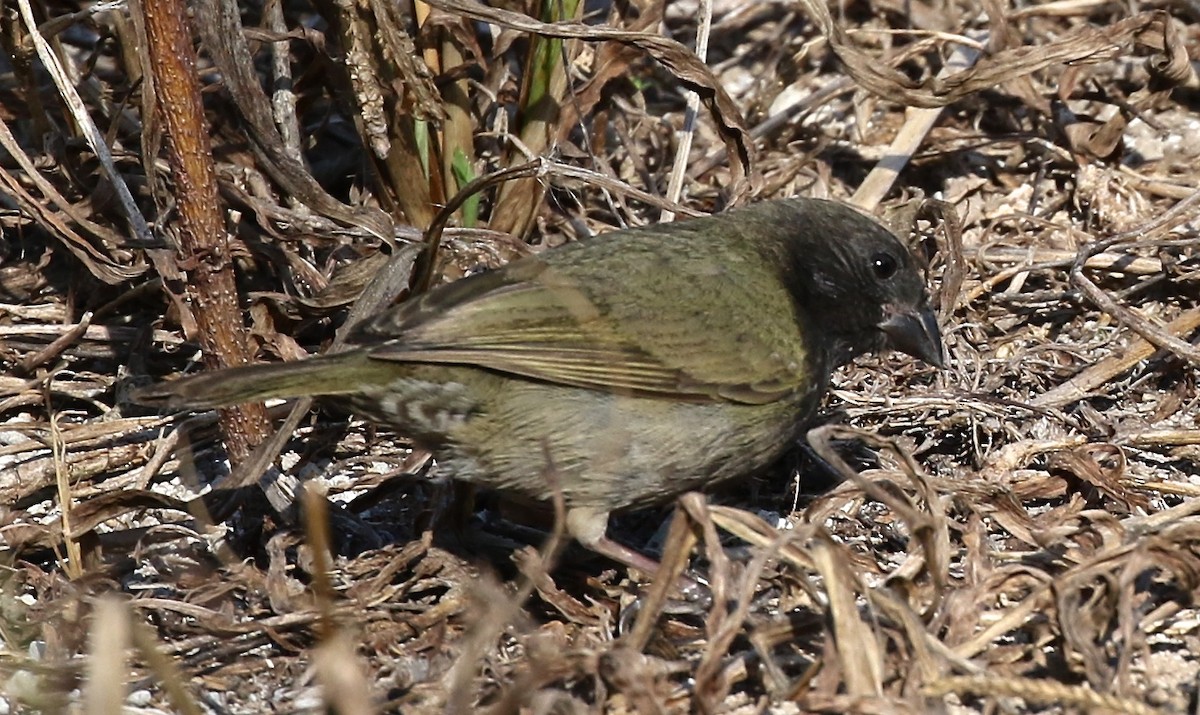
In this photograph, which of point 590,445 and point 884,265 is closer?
point 590,445

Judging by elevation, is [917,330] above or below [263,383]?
below

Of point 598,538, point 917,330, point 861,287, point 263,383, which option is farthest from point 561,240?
point 263,383

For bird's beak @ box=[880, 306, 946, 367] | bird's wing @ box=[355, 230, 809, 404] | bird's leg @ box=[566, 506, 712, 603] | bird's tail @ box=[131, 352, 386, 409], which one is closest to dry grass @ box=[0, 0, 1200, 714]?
bird's leg @ box=[566, 506, 712, 603]

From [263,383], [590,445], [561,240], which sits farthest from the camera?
[561,240]

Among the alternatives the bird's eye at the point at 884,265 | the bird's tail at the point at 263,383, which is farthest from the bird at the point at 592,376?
the bird's eye at the point at 884,265

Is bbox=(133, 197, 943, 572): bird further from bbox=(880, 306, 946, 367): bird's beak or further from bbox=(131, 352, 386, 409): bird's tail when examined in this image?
bbox=(880, 306, 946, 367): bird's beak

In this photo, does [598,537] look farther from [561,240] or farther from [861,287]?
[561,240]

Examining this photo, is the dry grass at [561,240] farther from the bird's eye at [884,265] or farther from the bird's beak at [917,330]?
the bird's eye at [884,265]

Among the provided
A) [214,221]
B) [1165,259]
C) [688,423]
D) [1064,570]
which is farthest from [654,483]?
[1165,259]
